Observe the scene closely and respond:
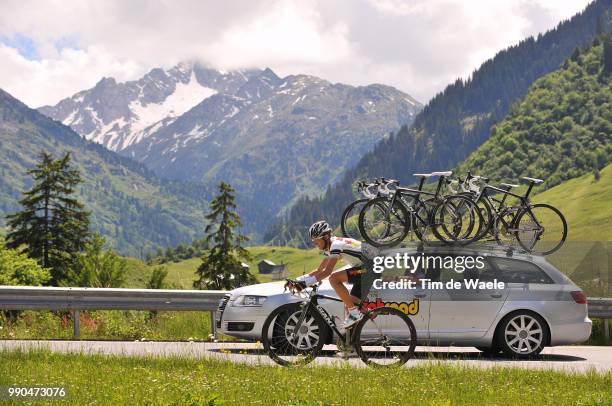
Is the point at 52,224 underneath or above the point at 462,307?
above

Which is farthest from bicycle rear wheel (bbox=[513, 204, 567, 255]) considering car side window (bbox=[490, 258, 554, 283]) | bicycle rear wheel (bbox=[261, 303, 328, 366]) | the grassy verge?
the grassy verge

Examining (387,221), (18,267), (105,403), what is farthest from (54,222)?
(105,403)

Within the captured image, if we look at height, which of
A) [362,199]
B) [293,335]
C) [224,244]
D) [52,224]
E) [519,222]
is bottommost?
[293,335]

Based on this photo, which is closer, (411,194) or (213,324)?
(411,194)

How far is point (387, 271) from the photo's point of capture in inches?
511

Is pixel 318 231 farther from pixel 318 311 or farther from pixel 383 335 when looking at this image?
pixel 383 335

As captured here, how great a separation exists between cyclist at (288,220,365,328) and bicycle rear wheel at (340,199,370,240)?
5.88ft

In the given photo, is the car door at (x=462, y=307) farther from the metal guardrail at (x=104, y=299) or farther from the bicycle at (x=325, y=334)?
the metal guardrail at (x=104, y=299)

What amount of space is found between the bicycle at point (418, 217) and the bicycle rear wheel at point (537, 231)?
0.74 metres

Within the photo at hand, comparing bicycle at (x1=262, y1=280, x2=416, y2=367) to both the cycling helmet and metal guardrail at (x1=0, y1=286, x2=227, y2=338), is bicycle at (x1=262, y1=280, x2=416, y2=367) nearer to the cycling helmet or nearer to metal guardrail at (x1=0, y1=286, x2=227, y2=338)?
the cycling helmet

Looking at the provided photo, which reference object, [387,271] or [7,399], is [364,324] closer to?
[387,271]

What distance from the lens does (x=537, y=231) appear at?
Answer: 14.3 metres

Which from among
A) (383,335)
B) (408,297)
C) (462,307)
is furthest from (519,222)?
(383,335)

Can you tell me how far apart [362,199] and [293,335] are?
313 centimetres
